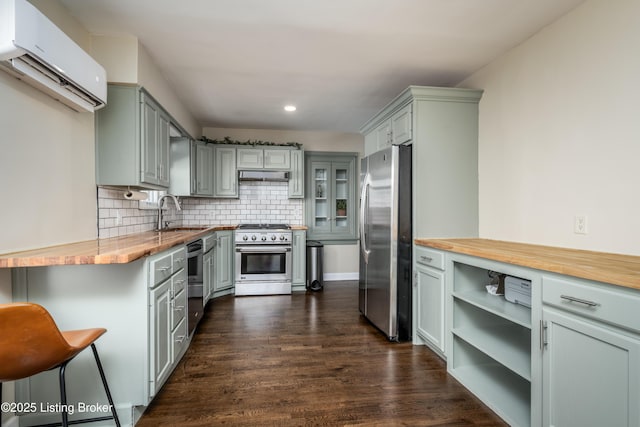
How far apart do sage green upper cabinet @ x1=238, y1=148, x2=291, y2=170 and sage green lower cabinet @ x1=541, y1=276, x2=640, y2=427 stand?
152 inches

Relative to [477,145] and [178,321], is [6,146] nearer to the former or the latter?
[178,321]

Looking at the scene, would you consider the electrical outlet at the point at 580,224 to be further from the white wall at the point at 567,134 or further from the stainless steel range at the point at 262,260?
the stainless steel range at the point at 262,260

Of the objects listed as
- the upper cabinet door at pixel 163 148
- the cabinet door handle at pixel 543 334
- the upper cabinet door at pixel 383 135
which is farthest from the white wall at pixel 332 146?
the cabinet door handle at pixel 543 334

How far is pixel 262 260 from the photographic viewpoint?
446cm

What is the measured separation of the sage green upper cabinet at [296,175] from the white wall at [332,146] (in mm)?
538

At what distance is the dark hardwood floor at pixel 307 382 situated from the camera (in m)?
1.77

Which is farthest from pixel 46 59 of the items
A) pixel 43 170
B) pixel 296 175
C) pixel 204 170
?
pixel 296 175

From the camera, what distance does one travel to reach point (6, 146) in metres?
1.59

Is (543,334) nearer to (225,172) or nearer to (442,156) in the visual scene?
(442,156)

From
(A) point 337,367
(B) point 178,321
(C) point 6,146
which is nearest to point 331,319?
(A) point 337,367

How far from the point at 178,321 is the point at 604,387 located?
2434mm

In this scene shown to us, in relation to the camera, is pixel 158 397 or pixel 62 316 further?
pixel 158 397

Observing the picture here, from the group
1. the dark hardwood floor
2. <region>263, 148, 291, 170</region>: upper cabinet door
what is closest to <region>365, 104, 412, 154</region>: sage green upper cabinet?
<region>263, 148, 291, 170</region>: upper cabinet door

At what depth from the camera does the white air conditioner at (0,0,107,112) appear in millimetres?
1348
